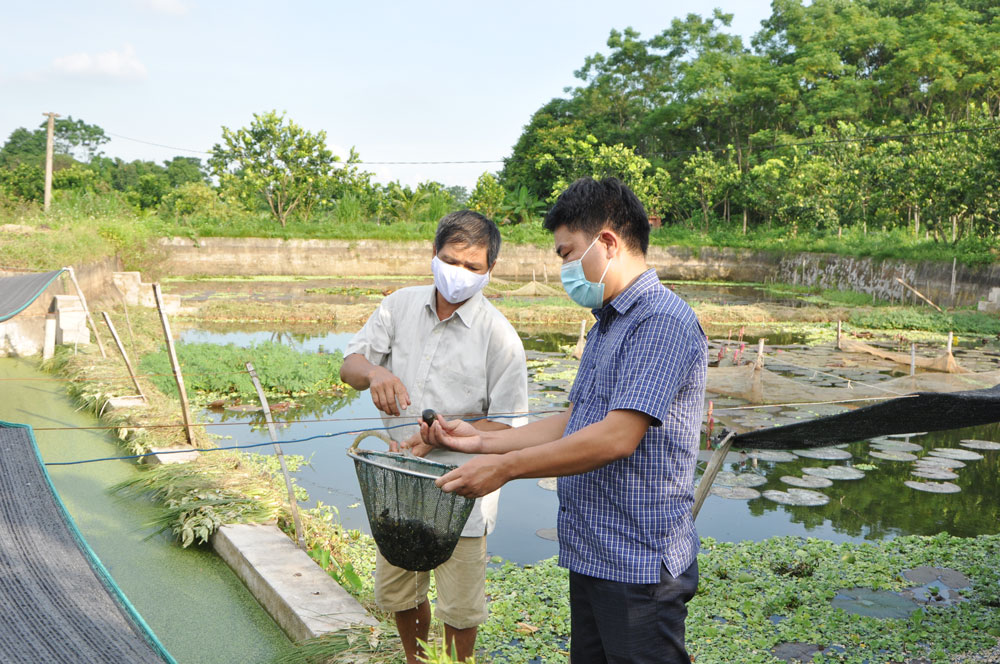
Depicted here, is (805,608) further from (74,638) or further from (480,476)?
(74,638)

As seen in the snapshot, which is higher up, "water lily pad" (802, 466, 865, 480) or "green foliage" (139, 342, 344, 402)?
"green foliage" (139, 342, 344, 402)

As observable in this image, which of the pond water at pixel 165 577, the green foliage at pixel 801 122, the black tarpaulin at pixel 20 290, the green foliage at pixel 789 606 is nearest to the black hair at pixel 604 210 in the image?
the green foliage at pixel 789 606

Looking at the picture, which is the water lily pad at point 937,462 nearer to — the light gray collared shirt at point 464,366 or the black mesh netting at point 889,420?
the black mesh netting at point 889,420

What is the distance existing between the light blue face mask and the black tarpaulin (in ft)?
20.8

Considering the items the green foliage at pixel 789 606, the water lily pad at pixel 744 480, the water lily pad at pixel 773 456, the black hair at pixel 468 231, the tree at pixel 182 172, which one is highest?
the tree at pixel 182 172

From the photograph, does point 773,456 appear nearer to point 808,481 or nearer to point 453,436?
point 808,481

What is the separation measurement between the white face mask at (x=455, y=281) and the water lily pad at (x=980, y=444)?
6.76m

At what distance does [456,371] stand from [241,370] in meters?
6.97

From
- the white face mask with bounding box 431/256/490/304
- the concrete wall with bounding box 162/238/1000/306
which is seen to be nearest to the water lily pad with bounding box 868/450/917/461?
the white face mask with bounding box 431/256/490/304

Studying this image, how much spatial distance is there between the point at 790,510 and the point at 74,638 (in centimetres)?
461

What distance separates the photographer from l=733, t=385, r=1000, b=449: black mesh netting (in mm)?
2875

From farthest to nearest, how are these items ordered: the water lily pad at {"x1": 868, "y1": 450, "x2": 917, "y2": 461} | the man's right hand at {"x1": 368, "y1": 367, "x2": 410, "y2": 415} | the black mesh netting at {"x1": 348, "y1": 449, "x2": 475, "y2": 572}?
the water lily pad at {"x1": 868, "y1": 450, "x2": 917, "y2": 461}, the man's right hand at {"x1": 368, "y1": 367, "x2": 410, "y2": 415}, the black mesh netting at {"x1": 348, "y1": 449, "x2": 475, "y2": 572}

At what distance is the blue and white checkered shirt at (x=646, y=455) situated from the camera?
1490mm

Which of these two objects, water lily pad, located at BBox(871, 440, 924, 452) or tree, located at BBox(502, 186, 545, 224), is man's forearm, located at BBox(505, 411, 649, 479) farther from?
tree, located at BBox(502, 186, 545, 224)
